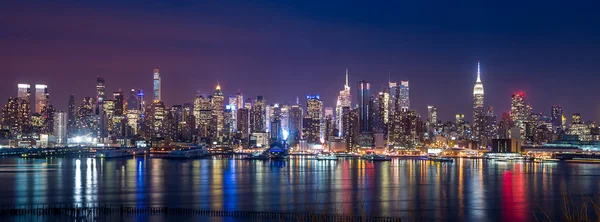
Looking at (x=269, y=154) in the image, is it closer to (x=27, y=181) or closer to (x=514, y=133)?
(x=514, y=133)

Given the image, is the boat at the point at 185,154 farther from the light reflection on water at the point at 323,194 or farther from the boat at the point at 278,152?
A: the light reflection on water at the point at 323,194

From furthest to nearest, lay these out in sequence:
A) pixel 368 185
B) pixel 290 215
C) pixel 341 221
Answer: pixel 368 185 → pixel 290 215 → pixel 341 221

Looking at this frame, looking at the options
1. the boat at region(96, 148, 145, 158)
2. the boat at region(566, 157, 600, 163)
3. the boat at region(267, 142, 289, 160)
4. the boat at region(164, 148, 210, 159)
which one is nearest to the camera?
the boat at region(566, 157, 600, 163)

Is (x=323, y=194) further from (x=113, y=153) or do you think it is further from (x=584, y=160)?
(x=584, y=160)

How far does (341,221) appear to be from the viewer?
39.0 metres

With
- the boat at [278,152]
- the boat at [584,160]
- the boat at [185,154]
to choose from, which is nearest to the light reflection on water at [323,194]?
the boat at [584,160]

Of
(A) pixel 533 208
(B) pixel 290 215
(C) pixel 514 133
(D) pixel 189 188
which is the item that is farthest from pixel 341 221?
(C) pixel 514 133

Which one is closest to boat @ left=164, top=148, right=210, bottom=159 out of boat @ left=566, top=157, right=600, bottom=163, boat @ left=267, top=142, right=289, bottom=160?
boat @ left=267, top=142, right=289, bottom=160

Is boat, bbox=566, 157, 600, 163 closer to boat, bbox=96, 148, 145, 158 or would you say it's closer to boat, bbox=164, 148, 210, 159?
boat, bbox=164, 148, 210, 159

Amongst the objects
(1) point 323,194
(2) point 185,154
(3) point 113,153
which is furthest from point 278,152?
(1) point 323,194

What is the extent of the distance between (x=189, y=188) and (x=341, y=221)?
25284 mm

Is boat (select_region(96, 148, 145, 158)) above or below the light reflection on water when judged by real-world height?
below

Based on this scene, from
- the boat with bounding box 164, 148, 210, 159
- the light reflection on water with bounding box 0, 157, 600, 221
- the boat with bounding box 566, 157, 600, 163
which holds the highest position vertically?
the light reflection on water with bounding box 0, 157, 600, 221

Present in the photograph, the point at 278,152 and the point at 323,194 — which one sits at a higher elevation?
the point at 323,194
